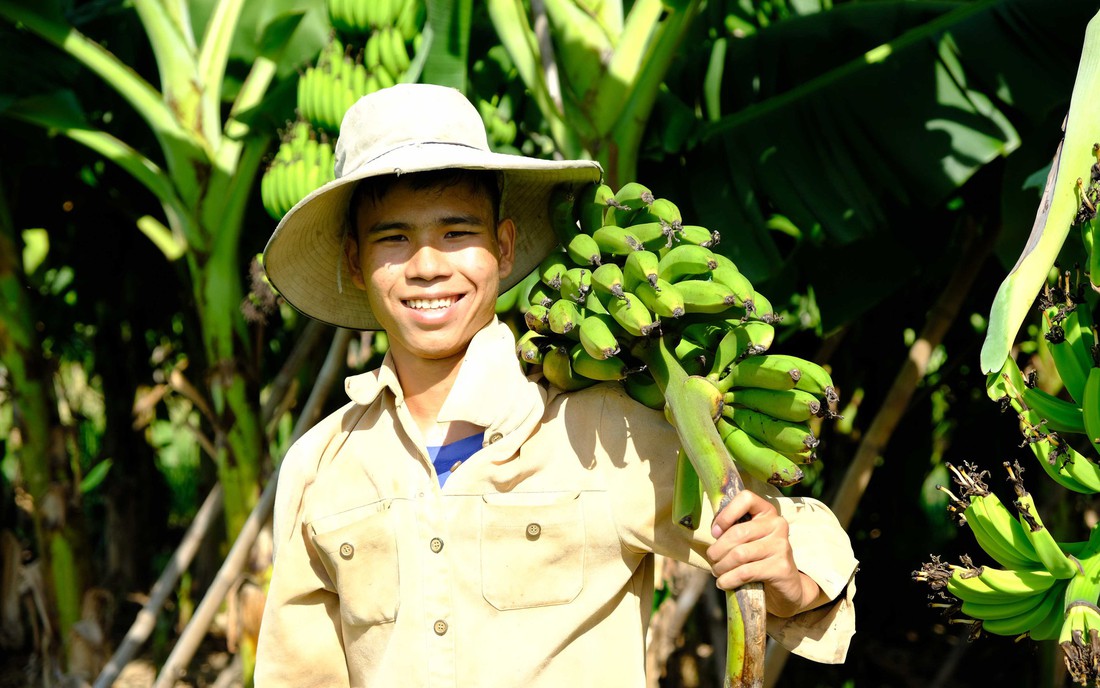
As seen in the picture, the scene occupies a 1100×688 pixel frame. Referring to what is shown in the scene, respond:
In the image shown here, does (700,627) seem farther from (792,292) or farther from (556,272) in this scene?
(556,272)

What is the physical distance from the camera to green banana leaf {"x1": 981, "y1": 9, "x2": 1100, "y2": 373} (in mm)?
1310

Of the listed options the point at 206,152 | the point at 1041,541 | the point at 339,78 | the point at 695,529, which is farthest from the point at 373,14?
the point at 1041,541

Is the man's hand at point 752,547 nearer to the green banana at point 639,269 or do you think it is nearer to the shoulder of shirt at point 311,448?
the green banana at point 639,269

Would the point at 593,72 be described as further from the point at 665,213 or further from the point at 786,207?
the point at 665,213

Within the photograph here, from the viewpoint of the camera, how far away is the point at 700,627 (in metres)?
3.81

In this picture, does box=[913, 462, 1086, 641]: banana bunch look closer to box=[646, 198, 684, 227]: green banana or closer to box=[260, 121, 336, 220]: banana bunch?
box=[646, 198, 684, 227]: green banana

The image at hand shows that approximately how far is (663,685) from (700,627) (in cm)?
23

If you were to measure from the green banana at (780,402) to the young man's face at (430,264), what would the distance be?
1.22ft

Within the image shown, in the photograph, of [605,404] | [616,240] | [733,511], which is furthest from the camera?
[605,404]

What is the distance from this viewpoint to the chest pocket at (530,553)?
1396mm

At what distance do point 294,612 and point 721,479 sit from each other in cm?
67

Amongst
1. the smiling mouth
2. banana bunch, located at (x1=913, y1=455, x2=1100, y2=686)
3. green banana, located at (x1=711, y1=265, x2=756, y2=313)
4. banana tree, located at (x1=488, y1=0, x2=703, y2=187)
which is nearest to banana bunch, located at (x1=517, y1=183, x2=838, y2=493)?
green banana, located at (x1=711, y1=265, x2=756, y2=313)

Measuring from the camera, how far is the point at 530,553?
1398 millimetres

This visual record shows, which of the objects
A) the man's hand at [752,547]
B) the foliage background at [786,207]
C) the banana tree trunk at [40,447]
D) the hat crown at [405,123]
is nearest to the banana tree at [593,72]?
the foliage background at [786,207]
